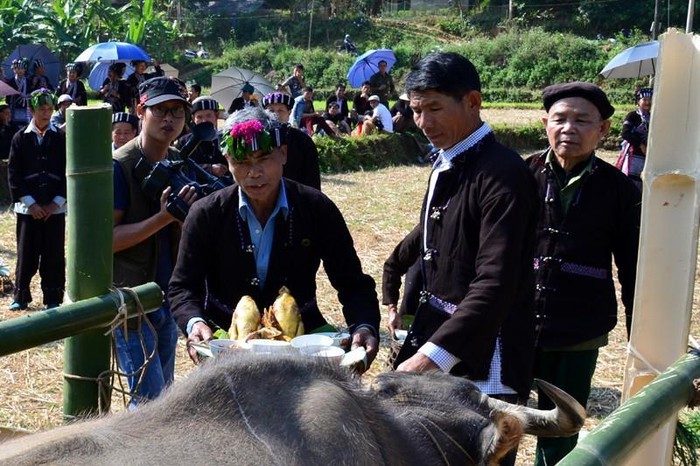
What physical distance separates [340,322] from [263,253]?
440cm

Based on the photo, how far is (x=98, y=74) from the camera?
74.0ft

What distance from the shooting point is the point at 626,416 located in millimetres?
2318

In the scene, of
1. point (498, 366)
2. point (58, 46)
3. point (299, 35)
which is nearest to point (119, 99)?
point (498, 366)

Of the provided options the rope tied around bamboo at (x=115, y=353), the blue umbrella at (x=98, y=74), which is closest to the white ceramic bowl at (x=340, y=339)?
Answer: the rope tied around bamboo at (x=115, y=353)

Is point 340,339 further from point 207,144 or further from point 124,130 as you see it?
point 124,130

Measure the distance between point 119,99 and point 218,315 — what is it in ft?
47.2

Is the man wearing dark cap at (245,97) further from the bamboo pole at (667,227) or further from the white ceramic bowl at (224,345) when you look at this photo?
the bamboo pole at (667,227)

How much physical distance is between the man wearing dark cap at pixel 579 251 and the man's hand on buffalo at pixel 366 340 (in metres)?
1.02

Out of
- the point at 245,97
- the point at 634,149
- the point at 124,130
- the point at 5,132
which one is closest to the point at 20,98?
the point at 5,132

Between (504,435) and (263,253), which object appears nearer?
(504,435)

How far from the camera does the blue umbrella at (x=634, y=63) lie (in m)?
15.3

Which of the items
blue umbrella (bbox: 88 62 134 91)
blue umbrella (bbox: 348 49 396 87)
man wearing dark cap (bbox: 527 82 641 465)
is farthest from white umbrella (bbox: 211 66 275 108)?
man wearing dark cap (bbox: 527 82 641 465)

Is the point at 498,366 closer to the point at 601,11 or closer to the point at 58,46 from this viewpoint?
the point at 58,46

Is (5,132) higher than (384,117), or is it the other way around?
(384,117)
